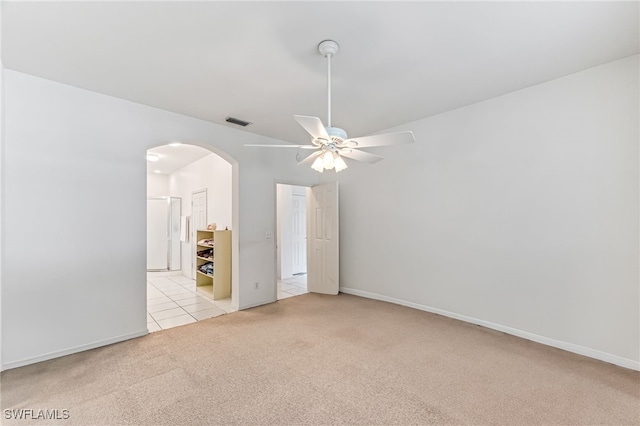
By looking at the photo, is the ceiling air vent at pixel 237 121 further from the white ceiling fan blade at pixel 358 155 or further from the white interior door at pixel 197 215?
the white interior door at pixel 197 215

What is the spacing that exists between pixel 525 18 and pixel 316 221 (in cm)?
405

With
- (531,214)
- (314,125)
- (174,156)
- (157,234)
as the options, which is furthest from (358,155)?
(157,234)

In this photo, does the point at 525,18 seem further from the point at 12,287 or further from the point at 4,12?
the point at 12,287

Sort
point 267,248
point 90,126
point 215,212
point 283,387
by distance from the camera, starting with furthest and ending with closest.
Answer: point 215,212 < point 267,248 < point 90,126 < point 283,387

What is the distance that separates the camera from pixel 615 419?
6.15 feet

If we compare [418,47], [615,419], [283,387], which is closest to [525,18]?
[418,47]

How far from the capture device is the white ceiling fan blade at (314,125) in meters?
1.84

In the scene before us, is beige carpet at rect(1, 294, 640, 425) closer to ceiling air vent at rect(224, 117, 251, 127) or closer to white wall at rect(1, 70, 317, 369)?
white wall at rect(1, 70, 317, 369)

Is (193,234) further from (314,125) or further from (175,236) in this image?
(314,125)

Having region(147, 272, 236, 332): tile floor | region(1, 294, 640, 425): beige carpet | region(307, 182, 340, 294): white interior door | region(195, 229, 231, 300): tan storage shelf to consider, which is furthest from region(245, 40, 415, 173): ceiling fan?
region(195, 229, 231, 300): tan storage shelf

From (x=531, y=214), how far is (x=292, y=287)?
4269mm

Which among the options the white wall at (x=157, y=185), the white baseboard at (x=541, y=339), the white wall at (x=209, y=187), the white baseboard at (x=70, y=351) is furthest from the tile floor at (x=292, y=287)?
the white wall at (x=157, y=185)

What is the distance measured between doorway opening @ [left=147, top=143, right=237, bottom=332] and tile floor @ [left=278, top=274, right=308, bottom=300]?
1.01 m

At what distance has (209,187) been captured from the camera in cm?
604
